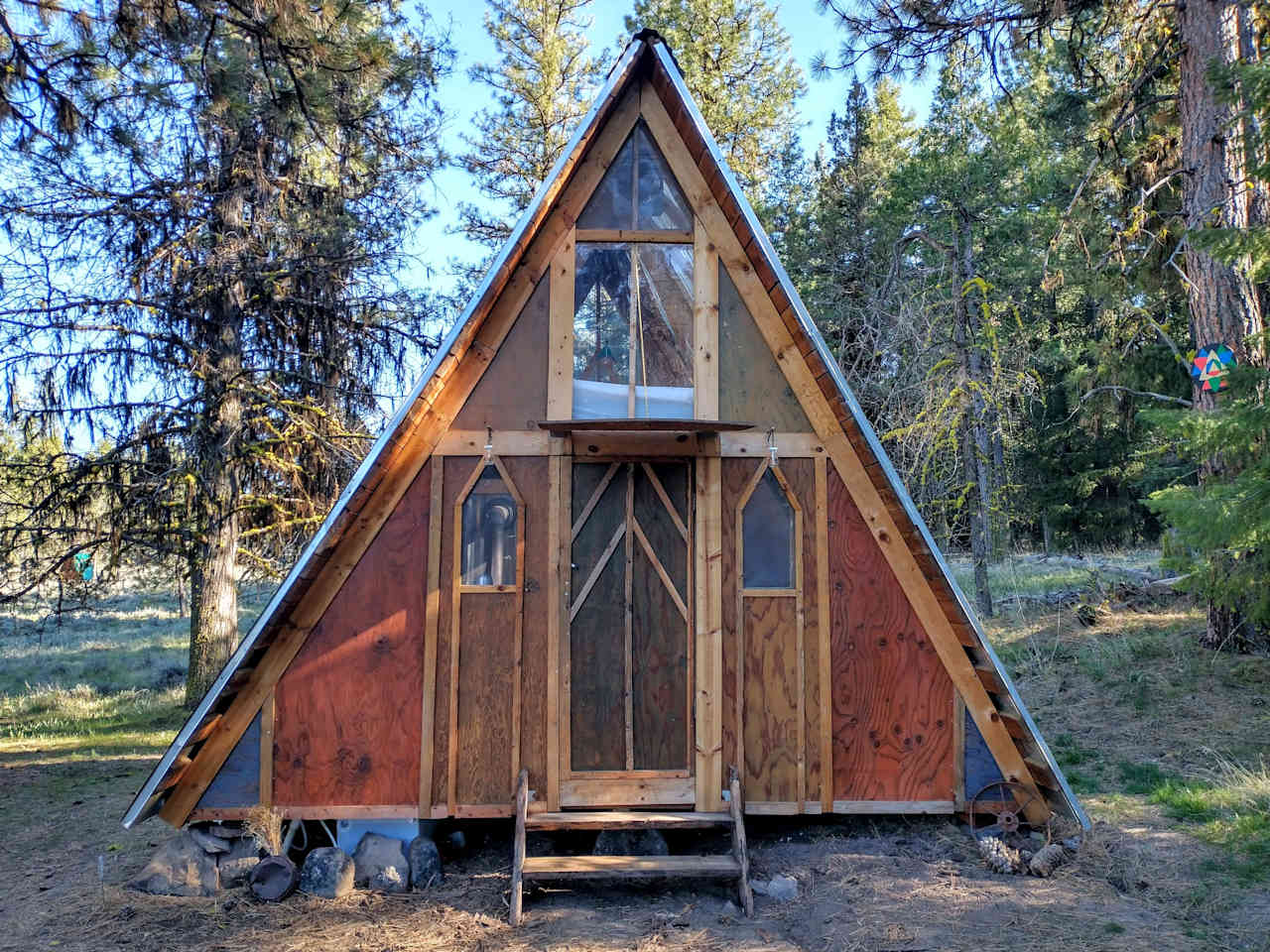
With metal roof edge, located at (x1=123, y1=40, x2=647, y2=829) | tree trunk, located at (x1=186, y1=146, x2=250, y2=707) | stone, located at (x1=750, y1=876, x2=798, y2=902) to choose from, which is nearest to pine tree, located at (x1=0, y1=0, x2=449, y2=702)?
tree trunk, located at (x1=186, y1=146, x2=250, y2=707)

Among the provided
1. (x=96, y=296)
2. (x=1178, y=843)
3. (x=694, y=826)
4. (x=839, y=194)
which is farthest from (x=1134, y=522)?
(x=96, y=296)

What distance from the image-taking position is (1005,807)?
19.3 ft

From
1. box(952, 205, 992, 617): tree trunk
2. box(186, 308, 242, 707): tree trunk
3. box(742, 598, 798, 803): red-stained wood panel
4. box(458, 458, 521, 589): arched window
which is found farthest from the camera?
box(952, 205, 992, 617): tree trunk

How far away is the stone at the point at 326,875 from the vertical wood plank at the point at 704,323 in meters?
3.81

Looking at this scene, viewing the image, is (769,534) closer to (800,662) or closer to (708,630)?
(708,630)

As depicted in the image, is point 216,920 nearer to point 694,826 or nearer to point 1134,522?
point 694,826

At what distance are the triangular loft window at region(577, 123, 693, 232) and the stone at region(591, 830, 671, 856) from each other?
4260mm

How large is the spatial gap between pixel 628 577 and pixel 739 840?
6.14 ft

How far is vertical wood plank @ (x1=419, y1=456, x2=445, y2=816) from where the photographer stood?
5.91m

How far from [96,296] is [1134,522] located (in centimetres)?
2537

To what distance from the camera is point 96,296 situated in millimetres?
9484

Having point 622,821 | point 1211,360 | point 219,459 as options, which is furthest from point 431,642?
point 1211,360

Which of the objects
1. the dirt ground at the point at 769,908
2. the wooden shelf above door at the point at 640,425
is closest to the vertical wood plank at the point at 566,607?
the wooden shelf above door at the point at 640,425

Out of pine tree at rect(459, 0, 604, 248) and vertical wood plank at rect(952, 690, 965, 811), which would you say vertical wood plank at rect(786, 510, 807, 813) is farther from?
pine tree at rect(459, 0, 604, 248)
